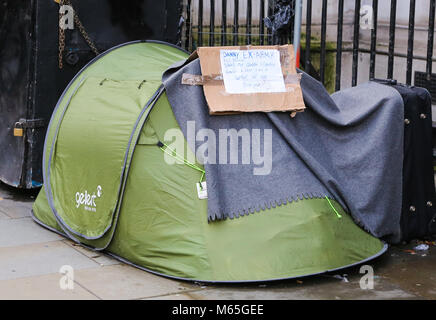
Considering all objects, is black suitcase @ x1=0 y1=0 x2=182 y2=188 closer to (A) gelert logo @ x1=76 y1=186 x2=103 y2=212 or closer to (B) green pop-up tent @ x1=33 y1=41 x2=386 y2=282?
(B) green pop-up tent @ x1=33 y1=41 x2=386 y2=282

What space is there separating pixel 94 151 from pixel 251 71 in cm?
131

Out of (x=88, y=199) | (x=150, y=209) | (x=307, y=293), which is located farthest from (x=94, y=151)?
(x=307, y=293)

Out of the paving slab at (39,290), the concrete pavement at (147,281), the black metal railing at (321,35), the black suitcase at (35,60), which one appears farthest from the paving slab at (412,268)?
the black suitcase at (35,60)

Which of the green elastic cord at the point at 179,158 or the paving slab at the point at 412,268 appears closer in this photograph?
the paving slab at the point at 412,268

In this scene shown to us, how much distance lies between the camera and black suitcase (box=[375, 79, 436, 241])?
5430 mm

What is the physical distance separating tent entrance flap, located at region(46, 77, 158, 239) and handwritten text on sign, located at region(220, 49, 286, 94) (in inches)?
23.1

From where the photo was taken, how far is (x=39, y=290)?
452 cm

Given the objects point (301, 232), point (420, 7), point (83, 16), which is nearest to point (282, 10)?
point (83, 16)

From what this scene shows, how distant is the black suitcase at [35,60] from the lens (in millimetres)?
6742

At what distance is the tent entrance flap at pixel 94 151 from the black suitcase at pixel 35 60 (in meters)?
1.01

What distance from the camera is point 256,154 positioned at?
489cm

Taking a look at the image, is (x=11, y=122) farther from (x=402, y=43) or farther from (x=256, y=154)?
(x=402, y=43)

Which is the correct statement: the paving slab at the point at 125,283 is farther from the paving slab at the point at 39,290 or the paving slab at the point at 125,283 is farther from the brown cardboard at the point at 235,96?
the brown cardboard at the point at 235,96

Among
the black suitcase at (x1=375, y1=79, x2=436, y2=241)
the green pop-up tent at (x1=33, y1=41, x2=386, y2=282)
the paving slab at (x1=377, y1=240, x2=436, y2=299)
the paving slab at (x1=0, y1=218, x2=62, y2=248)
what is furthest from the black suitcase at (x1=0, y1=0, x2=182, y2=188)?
the paving slab at (x1=377, y1=240, x2=436, y2=299)
